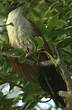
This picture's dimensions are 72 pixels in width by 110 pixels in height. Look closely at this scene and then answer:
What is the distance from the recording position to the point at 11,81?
11.3 feet

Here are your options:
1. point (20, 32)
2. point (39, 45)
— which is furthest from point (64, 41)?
point (20, 32)

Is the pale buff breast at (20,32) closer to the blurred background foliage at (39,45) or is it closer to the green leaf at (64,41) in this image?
the blurred background foliage at (39,45)

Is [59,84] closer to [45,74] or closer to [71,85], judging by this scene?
[45,74]

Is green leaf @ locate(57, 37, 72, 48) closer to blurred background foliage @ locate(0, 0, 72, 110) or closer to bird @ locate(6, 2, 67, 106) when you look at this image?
blurred background foliage @ locate(0, 0, 72, 110)

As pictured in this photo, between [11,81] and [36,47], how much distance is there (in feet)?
2.11

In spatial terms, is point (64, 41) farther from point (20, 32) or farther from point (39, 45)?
point (20, 32)

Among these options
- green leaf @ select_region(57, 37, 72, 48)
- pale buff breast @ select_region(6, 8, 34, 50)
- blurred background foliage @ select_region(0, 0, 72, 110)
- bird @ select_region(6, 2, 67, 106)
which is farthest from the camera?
pale buff breast @ select_region(6, 8, 34, 50)

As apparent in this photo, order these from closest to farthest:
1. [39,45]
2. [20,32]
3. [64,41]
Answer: [39,45] < [64,41] < [20,32]

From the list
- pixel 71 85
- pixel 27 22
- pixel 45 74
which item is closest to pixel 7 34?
pixel 27 22

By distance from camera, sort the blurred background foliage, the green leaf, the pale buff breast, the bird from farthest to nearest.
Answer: the pale buff breast < the bird < the green leaf < the blurred background foliage

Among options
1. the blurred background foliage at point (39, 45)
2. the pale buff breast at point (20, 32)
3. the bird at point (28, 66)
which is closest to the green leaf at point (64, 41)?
the blurred background foliage at point (39, 45)

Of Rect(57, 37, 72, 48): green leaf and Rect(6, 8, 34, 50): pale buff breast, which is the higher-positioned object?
Rect(6, 8, 34, 50): pale buff breast

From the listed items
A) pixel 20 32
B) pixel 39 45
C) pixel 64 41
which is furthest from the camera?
pixel 20 32

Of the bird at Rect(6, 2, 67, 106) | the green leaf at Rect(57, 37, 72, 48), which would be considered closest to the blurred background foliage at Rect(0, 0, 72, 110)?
the green leaf at Rect(57, 37, 72, 48)
